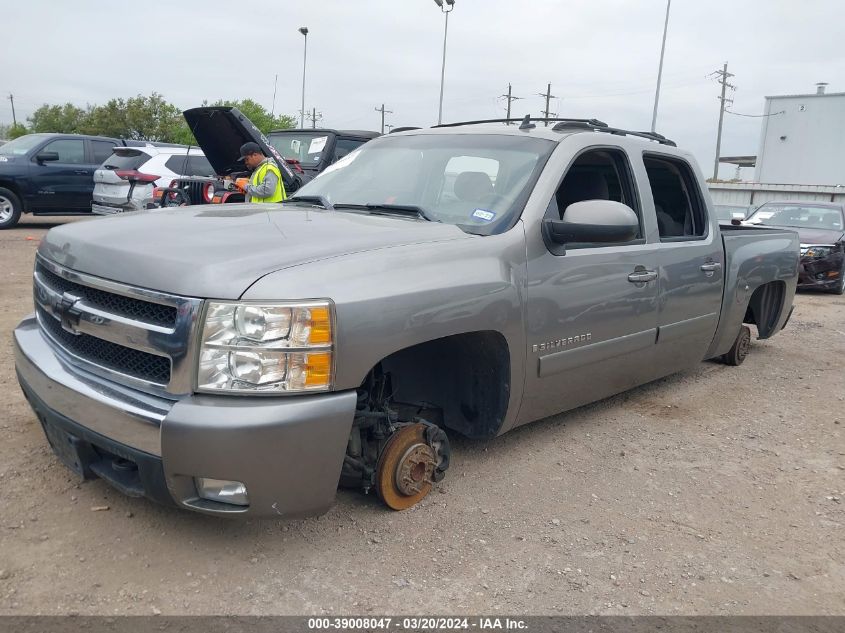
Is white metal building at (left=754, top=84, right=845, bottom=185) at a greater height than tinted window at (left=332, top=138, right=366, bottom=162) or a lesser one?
greater

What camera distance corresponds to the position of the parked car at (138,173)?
11.6 metres

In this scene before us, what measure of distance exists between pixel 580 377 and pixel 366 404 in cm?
132

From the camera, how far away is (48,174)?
12.6 metres

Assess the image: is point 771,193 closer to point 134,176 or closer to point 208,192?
point 134,176

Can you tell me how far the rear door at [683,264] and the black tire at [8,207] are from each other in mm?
11992

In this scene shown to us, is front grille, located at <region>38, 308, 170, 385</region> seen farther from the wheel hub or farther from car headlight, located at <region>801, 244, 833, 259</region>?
car headlight, located at <region>801, 244, 833, 259</region>

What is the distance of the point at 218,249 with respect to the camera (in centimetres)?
256

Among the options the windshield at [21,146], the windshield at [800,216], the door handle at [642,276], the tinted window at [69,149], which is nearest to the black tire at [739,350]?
the door handle at [642,276]

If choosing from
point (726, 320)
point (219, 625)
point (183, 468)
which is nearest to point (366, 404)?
point (183, 468)

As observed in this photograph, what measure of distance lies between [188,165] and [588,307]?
10.7m

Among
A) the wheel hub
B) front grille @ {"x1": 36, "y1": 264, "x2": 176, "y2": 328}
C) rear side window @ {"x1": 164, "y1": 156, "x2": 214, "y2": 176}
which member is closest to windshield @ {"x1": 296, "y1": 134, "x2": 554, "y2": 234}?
the wheel hub

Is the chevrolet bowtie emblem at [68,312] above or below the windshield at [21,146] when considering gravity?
below

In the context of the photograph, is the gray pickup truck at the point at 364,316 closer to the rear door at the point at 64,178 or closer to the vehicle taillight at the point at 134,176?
the vehicle taillight at the point at 134,176

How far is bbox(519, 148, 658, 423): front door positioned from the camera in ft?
10.9
